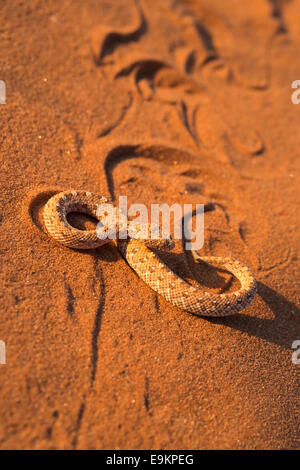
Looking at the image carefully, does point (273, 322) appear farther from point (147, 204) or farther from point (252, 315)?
point (147, 204)

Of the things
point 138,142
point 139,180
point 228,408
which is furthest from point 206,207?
point 228,408

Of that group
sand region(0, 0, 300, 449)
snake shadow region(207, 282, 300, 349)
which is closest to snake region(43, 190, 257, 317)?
sand region(0, 0, 300, 449)

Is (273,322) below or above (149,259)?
below

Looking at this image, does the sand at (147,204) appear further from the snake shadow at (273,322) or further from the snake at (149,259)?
the snake at (149,259)

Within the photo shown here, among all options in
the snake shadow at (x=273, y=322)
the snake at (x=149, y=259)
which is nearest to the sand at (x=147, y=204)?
the snake shadow at (x=273, y=322)

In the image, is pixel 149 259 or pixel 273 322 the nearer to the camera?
pixel 149 259

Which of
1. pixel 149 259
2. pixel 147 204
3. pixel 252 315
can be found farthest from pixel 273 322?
pixel 147 204
